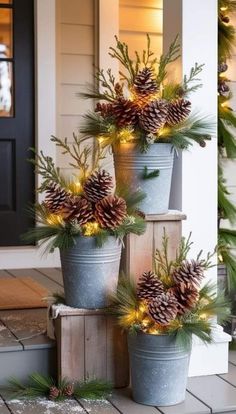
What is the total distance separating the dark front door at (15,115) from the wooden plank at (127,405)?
2.03 m

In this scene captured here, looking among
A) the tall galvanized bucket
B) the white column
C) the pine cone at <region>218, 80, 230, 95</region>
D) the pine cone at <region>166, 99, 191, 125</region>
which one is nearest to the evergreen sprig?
the white column

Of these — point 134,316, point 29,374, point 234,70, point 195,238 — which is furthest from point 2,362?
point 234,70

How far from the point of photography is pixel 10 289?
414cm

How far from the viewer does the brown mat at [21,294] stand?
12.4 ft

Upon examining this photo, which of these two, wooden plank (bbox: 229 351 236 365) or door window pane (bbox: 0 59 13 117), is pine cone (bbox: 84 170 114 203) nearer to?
wooden plank (bbox: 229 351 236 365)

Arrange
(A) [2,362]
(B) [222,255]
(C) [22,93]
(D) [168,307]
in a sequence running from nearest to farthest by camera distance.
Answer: (D) [168,307]
(A) [2,362]
(B) [222,255]
(C) [22,93]

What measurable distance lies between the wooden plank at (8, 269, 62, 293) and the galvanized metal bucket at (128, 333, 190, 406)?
50.6 inches

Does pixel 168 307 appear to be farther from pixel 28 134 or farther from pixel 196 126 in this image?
pixel 28 134

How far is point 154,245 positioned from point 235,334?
36.7 inches

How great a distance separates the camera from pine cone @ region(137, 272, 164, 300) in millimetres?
2896

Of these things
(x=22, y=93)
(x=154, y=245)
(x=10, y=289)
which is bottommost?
(x=10, y=289)

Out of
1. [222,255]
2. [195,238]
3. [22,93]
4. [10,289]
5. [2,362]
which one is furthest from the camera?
[22,93]

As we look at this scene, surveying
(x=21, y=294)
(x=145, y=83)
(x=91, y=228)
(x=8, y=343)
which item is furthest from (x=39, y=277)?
(x=145, y=83)

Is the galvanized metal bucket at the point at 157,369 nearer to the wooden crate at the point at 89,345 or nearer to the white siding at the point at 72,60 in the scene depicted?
the wooden crate at the point at 89,345
